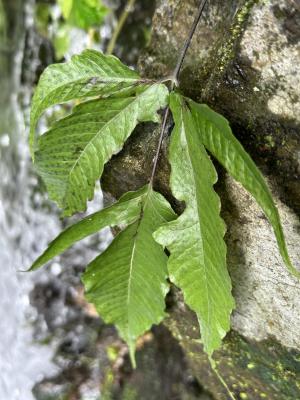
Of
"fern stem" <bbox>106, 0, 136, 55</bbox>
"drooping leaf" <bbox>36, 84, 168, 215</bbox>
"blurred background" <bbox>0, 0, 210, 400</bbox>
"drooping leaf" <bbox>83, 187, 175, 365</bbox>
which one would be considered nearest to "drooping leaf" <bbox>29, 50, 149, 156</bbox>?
"drooping leaf" <bbox>36, 84, 168, 215</bbox>

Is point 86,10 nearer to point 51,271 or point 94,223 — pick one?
point 94,223

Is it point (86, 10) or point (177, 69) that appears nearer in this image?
point (177, 69)

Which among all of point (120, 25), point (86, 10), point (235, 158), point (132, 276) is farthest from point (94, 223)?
point (120, 25)

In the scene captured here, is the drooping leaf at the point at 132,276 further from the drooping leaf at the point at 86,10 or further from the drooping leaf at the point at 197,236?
the drooping leaf at the point at 86,10

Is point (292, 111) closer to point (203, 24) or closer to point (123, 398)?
point (203, 24)

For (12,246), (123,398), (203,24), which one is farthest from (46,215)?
(203,24)

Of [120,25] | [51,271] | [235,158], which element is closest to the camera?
[235,158]

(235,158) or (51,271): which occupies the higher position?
(235,158)
